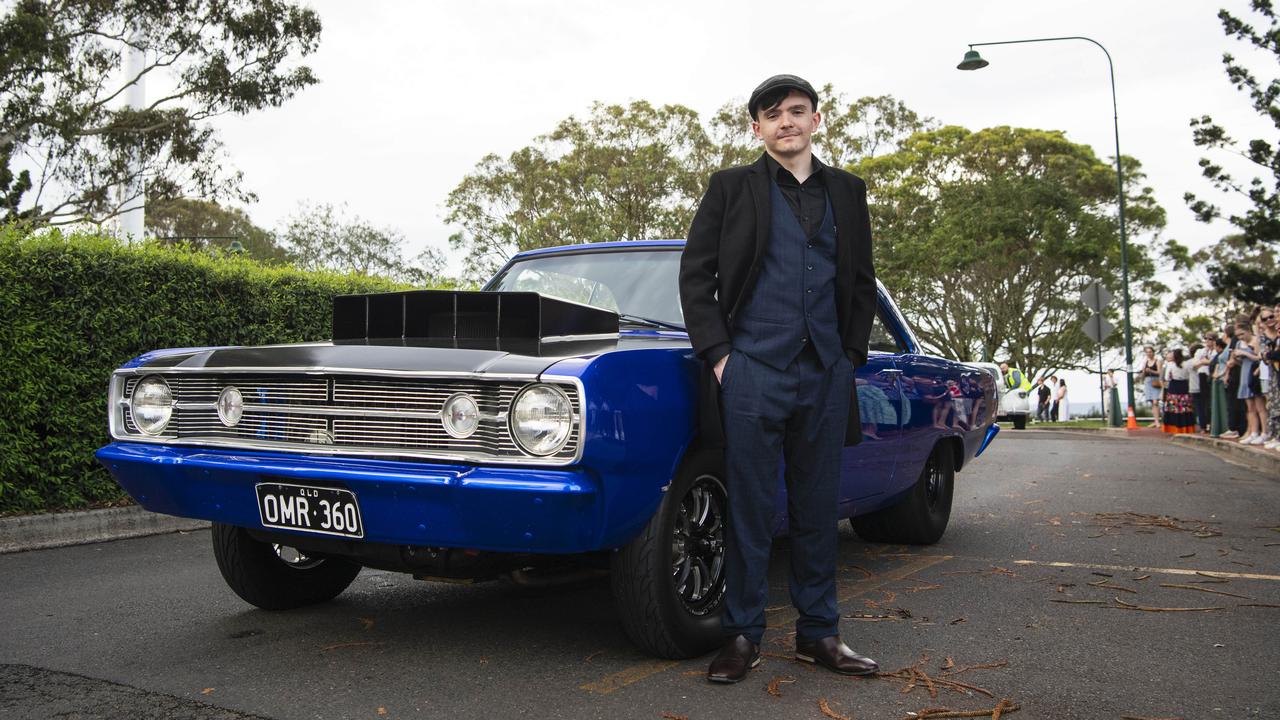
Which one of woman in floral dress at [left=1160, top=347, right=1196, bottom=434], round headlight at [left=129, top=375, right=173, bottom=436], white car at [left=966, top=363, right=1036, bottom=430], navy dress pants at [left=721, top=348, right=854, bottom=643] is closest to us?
navy dress pants at [left=721, top=348, right=854, bottom=643]

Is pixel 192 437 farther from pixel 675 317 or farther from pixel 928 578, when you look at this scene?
pixel 928 578

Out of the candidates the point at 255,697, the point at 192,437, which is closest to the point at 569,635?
the point at 255,697

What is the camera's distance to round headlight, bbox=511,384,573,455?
3008 mm

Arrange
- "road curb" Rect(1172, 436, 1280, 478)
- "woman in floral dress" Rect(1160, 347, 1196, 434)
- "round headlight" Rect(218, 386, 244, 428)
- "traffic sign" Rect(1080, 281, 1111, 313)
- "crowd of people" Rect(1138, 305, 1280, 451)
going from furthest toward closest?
"traffic sign" Rect(1080, 281, 1111, 313) → "woman in floral dress" Rect(1160, 347, 1196, 434) → "crowd of people" Rect(1138, 305, 1280, 451) → "road curb" Rect(1172, 436, 1280, 478) → "round headlight" Rect(218, 386, 244, 428)

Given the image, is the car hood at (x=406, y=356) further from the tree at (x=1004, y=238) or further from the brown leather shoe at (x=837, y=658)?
the tree at (x=1004, y=238)

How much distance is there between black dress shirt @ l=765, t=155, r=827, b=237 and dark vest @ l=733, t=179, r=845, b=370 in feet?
0.08

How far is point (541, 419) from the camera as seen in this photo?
9.95 feet

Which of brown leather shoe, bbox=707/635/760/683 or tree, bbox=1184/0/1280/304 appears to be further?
tree, bbox=1184/0/1280/304

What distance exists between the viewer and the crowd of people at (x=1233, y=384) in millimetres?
12594

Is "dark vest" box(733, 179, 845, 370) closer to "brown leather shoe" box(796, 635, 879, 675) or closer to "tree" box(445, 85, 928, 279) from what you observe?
"brown leather shoe" box(796, 635, 879, 675)

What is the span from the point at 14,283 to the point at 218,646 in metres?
3.94

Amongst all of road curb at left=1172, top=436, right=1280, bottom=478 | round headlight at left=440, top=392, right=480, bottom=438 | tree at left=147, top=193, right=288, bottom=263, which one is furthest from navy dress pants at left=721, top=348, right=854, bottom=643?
tree at left=147, top=193, right=288, bottom=263

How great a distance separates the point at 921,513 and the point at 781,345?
2879 mm

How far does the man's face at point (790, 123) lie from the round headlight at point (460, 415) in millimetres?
1296
